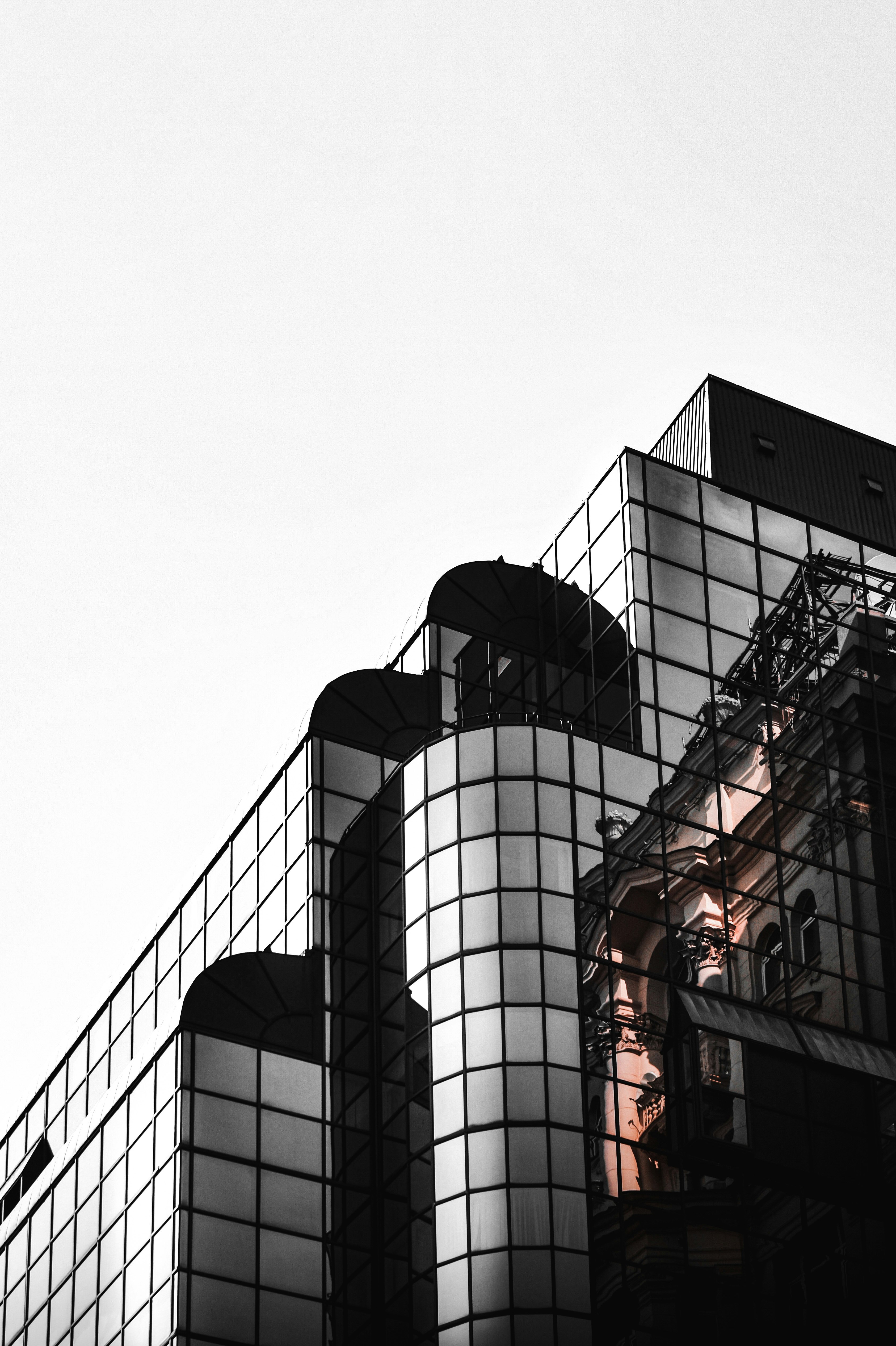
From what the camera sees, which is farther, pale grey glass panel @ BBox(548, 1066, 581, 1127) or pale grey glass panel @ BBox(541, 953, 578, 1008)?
pale grey glass panel @ BBox(541, 953, 578, 1008)

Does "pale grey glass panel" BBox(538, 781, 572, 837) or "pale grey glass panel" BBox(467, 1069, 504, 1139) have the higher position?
"pale grey glass panel" BBox(538, 781, 572, 837)

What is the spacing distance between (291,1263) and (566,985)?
10600 millimetres

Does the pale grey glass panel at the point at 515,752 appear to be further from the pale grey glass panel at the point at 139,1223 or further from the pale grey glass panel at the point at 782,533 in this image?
the pale grey glass panel at the point at 139,1223

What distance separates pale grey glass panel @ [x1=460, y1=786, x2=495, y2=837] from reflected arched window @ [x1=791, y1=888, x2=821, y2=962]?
8.66 m

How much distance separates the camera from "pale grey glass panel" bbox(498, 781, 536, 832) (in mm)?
51844

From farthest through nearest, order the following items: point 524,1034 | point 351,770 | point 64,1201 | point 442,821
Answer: point 351,770, point 64,1201, point 442,821, point 524,1034

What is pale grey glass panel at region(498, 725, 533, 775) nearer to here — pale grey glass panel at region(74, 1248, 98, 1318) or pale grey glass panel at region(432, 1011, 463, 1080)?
pale grey glass panel at region(432, 1011, 463, 1080)

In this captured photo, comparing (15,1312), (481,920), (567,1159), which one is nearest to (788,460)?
(481,920)

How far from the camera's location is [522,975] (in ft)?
164

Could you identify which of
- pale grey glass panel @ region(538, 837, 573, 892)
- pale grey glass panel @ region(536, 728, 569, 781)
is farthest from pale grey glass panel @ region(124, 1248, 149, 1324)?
pale grey glass panel @ region(536, 728, 569, 781)

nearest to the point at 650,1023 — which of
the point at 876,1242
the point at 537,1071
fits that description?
the point at 537,1071

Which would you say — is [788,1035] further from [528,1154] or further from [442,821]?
[442,821]

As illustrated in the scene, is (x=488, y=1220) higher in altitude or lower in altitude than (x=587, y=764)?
lower

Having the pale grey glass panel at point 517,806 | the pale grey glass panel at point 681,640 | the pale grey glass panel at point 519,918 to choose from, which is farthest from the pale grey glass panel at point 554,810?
the pale grey glass panel at point 681,640
